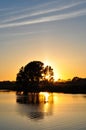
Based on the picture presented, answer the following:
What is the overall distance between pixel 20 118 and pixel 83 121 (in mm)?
6858

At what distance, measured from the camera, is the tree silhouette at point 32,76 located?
123688 millimetres

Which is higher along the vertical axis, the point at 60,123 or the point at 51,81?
the point at 51,81

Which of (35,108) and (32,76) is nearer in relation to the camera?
(35,108)

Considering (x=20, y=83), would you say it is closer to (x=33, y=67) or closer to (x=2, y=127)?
(x=33, y=67)

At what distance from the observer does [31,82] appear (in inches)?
4948

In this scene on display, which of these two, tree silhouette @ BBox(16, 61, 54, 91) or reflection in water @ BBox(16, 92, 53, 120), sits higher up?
tree silhouette @ BBox(16, 61, 54, 91)

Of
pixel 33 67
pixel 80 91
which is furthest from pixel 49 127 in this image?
pixel 80 91

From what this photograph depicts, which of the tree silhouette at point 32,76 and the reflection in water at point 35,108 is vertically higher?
the tree silhouette at point 32,76

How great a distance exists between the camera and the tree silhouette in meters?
124

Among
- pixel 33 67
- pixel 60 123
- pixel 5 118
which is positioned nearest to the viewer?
pixel 60 123

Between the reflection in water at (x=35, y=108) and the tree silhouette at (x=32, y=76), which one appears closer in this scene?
the reflection in water at (x=35, y=108)

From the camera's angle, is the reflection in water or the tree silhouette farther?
the tree silhouette

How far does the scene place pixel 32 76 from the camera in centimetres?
12400

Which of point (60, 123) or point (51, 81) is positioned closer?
point (60, 123)
